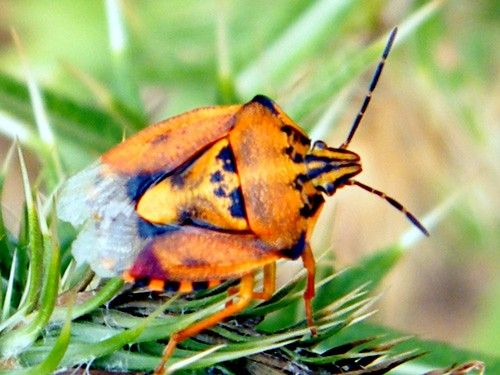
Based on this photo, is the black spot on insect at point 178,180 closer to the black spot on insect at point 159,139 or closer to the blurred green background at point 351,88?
the black spot on insect at point 159,139

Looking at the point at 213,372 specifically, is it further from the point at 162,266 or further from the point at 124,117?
the point at 124,117

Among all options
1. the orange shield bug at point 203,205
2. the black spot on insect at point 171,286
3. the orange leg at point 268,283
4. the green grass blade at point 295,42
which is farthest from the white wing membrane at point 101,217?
the green grass blade at point 295,42

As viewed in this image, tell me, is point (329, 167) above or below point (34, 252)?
above

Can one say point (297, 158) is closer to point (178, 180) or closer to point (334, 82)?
point (178, 180)

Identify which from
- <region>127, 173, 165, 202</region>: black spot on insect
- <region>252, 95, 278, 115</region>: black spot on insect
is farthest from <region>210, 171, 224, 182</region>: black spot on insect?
<region>252, 95, 278, 115</region>: black spot on insect

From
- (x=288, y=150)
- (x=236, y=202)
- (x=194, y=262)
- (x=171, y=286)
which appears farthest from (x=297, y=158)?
(x=171, y=286)

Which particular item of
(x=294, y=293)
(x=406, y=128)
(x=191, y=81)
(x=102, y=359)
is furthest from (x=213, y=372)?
(x=406, y=128)
